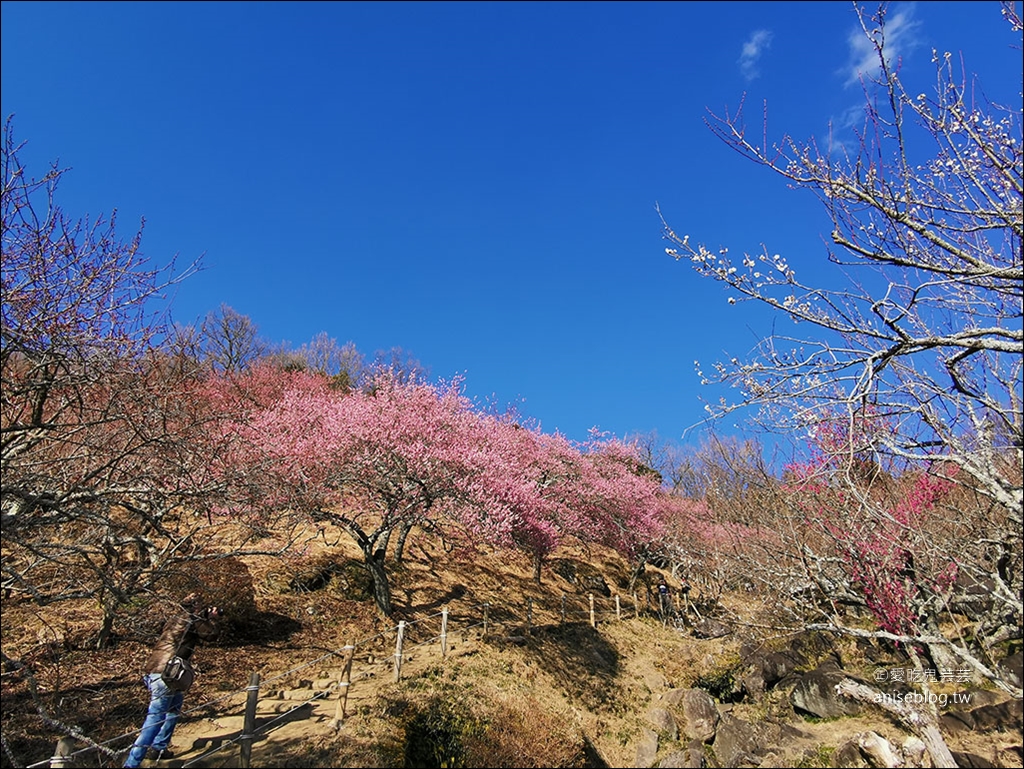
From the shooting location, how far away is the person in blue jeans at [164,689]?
19.3ft

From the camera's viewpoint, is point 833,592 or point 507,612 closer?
point 833,592

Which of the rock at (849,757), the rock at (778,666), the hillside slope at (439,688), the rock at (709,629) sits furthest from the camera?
the rock at (709,629)

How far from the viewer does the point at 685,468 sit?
40938 millimetres

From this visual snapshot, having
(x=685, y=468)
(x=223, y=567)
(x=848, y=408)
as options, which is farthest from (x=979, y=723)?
(x=685, y=468)

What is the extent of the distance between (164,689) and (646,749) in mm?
9193

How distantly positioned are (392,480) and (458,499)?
63.4 inches

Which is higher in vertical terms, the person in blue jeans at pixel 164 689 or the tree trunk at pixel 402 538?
the tree trunk at pixel 402 538

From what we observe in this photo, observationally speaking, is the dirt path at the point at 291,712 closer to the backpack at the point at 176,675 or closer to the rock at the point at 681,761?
the backpack at the point at 176,675

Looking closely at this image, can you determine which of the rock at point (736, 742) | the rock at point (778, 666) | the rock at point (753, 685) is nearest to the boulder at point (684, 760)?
the rock at point (736, 742)

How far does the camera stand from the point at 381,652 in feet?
36.4

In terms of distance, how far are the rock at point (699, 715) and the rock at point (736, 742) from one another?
0.36 metres

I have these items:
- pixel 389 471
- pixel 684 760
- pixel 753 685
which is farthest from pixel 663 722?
pixel 389 471

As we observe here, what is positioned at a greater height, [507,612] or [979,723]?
[507,612]

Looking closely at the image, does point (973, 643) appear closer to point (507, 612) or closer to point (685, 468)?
point (507, 612)
